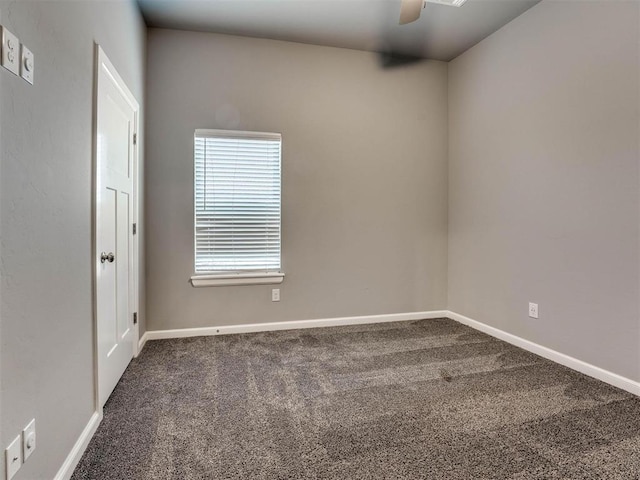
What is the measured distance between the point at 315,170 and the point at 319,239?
703 millimetres

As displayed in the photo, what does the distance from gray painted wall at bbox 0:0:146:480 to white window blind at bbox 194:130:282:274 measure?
1.41 metres

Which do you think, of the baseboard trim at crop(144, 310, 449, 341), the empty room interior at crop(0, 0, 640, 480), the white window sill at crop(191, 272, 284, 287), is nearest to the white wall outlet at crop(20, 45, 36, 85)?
the empty room interior at crop(0, 0, 640, 480)

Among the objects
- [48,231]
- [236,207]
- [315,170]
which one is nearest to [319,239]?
[315,170]

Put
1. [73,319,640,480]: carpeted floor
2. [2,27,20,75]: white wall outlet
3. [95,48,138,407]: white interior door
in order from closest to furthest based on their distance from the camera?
[2,27,20,75]: white wall outlet < [73,319,640,480]: carpeted floor < [95,48,138,407]: white interior door

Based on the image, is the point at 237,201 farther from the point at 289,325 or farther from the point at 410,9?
the point at 410,9

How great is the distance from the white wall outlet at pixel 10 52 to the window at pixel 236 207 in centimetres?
204

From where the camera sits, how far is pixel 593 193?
2.33 m

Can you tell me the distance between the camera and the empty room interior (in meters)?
1.39

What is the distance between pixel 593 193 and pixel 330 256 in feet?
7.17

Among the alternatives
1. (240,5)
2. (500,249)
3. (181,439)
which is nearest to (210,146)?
(240,5)

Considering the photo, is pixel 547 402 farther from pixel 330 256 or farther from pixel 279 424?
pixel 330 256

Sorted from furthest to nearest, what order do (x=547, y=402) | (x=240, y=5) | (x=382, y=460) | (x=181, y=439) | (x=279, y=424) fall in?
(x=240, y=5), (x=547, y=402), (x=279, y=424), (x=181, y=439), (x=382, y=460)

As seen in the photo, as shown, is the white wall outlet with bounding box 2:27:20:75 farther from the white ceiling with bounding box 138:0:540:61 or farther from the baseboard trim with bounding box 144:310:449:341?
the baseboard trim with bounding box 144:310:449:341

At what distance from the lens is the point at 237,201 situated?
319cm
